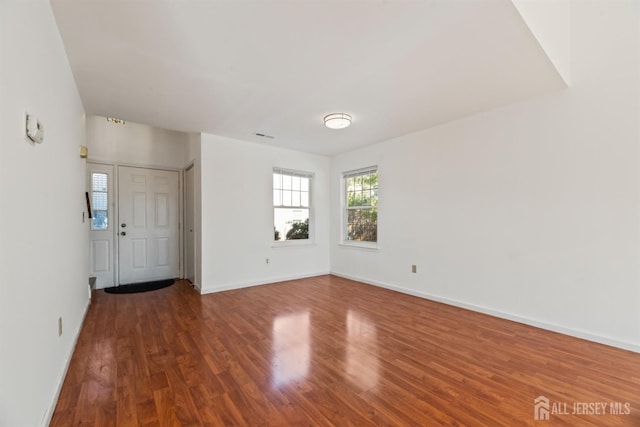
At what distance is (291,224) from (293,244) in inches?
15.2

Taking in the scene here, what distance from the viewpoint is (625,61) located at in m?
2.52

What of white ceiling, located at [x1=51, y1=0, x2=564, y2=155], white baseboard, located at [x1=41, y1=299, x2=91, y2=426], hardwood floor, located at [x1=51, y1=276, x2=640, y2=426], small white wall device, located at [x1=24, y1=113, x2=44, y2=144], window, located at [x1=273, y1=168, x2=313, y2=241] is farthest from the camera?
window, located at [x1=273, y1=168, x2=313, y2=241]

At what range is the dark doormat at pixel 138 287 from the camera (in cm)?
447

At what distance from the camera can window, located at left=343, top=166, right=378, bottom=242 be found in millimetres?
5051

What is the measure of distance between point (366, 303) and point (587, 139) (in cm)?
294

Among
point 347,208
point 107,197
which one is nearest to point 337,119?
point 347,208

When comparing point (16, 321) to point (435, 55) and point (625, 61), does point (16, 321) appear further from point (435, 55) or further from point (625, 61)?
point (625, 61)

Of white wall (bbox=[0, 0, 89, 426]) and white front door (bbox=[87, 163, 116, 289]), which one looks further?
white front door (bbox=[87, 163, 116, 289])

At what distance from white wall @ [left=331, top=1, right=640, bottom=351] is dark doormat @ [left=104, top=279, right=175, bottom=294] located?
4.12m

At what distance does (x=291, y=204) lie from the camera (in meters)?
5.43

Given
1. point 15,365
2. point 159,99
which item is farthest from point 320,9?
point 15,365

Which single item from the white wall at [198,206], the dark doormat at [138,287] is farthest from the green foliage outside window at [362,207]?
the dark doormat at [138,287]

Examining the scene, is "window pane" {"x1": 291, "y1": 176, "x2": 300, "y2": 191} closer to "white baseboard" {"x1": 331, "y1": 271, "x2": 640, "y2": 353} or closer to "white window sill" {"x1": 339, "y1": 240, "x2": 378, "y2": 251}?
"white window sill" {"x1": 339, "y1": 240, "x2": 378, "y2": 251}


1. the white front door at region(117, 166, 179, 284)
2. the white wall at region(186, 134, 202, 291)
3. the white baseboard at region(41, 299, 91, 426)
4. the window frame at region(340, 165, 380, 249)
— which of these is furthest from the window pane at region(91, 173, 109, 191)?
the window frame at region(340, 165, 380, 249)
